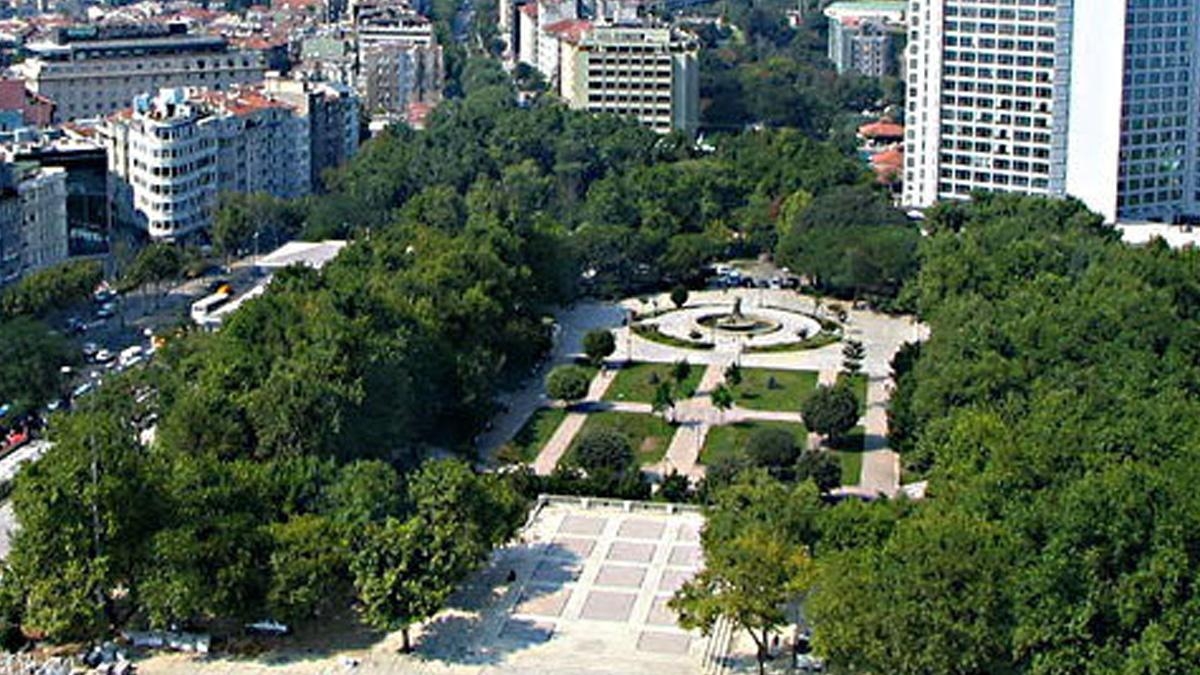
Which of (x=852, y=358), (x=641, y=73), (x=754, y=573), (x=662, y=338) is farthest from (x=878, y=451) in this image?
(x=641, y=73)

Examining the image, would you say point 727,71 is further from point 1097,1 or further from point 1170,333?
point 1170,333

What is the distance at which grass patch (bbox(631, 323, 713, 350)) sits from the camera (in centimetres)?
5219

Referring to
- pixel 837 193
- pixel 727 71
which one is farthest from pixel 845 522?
pixel 727 71

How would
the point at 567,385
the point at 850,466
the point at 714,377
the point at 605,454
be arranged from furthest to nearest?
the point at 714,377
the point at 567,385
the point at 850,466
the point at 605,454

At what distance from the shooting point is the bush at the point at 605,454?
131 ft

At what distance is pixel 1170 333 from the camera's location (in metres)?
40.7

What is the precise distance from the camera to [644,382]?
160 ft

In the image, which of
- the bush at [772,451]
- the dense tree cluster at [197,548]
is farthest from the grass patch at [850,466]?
the dense tree cluster at [197,548]

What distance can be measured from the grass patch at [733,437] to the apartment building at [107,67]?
38.8 metres

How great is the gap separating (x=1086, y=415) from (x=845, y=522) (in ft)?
20.9

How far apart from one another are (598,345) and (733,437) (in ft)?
22.3

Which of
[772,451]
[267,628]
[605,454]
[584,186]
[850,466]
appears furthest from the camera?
[584,186]

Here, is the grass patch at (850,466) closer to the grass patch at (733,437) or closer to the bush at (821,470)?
the grass patch at (733,437)

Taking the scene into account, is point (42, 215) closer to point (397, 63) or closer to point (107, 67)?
point (107, 67)
